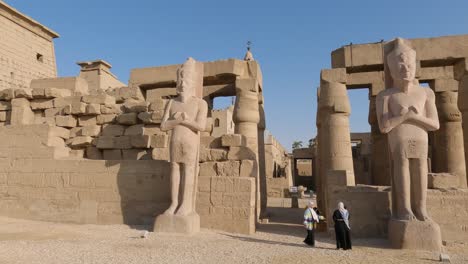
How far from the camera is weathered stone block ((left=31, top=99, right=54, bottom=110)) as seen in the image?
1004 cm

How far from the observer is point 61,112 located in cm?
970

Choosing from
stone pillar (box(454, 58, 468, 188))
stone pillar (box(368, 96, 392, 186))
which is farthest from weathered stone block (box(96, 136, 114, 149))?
stone pillar (box(454, 58, 468, 188))

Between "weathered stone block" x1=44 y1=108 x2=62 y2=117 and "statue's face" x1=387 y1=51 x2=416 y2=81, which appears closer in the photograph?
"statue's face" x1=387 y1=51 x2=416 y2=81

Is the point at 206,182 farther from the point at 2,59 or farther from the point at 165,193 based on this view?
the point at 2,59

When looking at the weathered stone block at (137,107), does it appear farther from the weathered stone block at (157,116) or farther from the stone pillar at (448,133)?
the stone pillar at (448,133)

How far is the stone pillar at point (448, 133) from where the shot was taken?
11.8 m

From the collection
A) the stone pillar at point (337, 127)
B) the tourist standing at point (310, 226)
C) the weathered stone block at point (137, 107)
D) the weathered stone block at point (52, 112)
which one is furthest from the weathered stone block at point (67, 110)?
the stone pillar at point (337, 127)

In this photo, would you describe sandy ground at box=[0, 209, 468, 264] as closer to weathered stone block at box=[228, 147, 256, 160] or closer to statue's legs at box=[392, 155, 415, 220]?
statue's legs at box=[392, 155, 415, 220]

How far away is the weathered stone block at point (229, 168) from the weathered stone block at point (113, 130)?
9.67 feet

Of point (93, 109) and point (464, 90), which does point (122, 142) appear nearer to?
point (93, 109)

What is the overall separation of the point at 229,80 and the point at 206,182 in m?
4.51

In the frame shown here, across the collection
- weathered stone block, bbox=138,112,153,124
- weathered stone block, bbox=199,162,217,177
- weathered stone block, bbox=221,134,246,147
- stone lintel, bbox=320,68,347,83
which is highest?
stone lintel, bbox=320,68,347,83

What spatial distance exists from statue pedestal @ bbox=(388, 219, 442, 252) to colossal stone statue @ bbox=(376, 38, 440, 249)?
0.08 feet

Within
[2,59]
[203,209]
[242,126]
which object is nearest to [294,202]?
[242,126]
